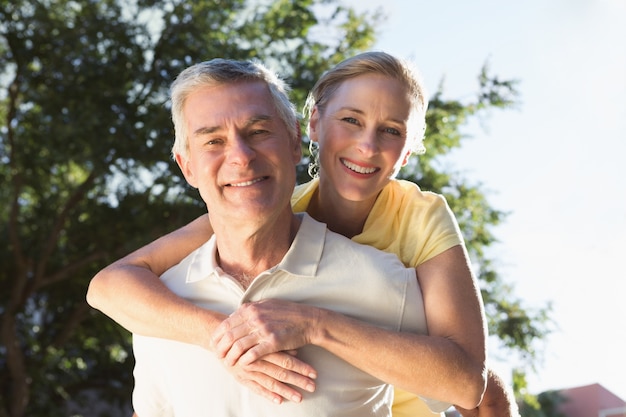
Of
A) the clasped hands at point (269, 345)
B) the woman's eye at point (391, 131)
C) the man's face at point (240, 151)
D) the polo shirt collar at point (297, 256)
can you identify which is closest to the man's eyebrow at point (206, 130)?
the man's face at point (240, 151)

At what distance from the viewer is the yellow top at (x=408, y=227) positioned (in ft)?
7.68

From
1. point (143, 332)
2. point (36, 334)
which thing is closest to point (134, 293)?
point (143, 332)

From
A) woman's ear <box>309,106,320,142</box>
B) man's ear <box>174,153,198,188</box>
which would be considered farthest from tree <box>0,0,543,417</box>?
man's ear <box>174,153,198,188</box>

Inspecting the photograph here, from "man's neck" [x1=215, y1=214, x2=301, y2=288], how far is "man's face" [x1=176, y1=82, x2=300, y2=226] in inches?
2.4

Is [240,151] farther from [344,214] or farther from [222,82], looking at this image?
[344,214]

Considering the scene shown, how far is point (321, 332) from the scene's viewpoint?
78.2 inches

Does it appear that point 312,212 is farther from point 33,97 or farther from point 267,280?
point 33,97

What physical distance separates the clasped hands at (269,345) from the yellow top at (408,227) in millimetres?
484

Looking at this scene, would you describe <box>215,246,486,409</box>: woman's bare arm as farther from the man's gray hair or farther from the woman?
the man's gray hair

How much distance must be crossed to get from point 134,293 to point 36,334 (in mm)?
8319

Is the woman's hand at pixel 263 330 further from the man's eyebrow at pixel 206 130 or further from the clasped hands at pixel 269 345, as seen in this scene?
the man's eyebrow at pixel 206 130

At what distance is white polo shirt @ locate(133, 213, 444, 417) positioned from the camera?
2.11m

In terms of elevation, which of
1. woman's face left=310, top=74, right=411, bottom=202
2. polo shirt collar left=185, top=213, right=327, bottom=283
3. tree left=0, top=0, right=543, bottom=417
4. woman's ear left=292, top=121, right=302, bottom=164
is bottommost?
polo shirt collar left=185, top=213, right=327, bottom=283

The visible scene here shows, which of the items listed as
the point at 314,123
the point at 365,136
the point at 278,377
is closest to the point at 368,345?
the point at 278,377
